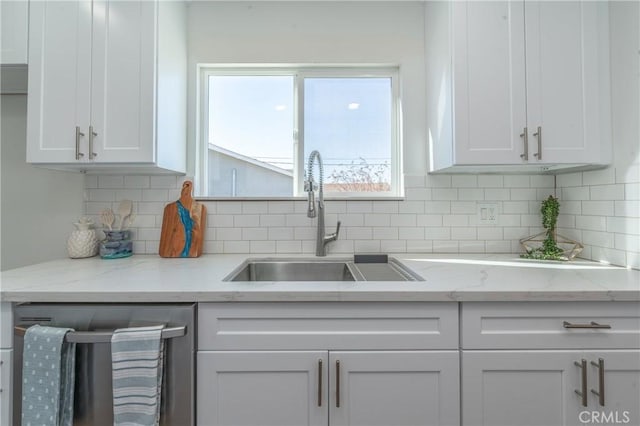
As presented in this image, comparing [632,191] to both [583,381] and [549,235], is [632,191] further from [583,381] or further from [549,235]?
[583,381]

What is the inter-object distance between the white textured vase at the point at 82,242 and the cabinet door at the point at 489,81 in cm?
193

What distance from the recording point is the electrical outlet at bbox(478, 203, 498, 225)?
181 centimetres

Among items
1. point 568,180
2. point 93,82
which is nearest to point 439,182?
point 568,180

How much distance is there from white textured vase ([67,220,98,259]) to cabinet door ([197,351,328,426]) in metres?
1.08

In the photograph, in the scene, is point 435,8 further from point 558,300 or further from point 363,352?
point 363,352

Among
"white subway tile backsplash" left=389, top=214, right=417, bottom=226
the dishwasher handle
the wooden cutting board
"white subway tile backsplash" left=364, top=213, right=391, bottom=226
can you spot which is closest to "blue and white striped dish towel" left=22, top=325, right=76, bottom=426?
the dishwasher handle

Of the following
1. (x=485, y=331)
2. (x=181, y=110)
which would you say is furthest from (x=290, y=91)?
(x=485, y=331)

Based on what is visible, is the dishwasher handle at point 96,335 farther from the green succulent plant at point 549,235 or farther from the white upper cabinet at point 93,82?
the green succulent plant at point 549,235

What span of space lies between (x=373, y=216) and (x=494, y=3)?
1.18 metres

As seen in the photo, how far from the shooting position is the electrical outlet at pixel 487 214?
1.81 m

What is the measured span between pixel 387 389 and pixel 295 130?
143cm

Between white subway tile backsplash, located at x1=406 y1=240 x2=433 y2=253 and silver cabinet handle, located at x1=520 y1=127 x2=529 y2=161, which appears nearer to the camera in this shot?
silver cabinet handle, located at x1=520 y1=127 x2=529 y2=161

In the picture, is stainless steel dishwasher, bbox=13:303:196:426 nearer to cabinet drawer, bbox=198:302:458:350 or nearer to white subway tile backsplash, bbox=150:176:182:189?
cabinet drawer, bbox=198:302:458:350

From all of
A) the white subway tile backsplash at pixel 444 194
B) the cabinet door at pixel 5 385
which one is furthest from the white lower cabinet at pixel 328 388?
the white subway tile backsplash at pixel 444 194
